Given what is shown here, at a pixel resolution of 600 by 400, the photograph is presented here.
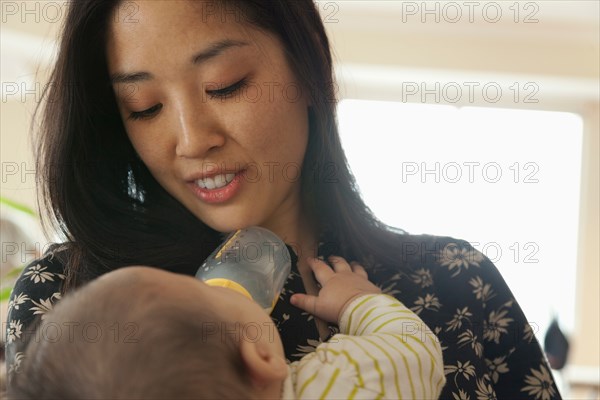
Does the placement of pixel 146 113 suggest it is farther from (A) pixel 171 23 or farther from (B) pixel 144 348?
(B) pixel 144 348

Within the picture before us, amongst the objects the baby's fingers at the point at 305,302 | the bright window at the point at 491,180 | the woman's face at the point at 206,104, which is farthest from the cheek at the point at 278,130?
the bright window at the point at 491,180

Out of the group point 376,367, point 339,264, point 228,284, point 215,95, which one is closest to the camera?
point 376,367

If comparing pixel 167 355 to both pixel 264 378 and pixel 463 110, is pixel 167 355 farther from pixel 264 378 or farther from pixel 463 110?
pixel 463 110

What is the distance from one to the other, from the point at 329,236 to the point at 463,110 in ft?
12.8

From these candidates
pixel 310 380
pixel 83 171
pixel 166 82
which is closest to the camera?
pixel 310 380

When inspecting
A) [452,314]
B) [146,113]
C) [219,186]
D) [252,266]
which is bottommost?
[452,314]

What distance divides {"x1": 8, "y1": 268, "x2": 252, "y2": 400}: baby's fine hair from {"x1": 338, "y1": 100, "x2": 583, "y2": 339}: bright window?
12.2 ft

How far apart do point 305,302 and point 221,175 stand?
218 mm

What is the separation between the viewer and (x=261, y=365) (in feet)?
2.62

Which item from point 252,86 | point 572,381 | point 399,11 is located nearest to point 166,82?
point 252,86

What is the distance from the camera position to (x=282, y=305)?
44.4 inches

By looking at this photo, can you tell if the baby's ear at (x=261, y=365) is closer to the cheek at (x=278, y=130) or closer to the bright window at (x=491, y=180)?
the cheek at (x=278, y=130)

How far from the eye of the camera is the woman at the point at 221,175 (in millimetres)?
1081

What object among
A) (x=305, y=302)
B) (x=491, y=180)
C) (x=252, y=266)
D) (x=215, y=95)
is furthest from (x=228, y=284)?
(x=491, y=180)
